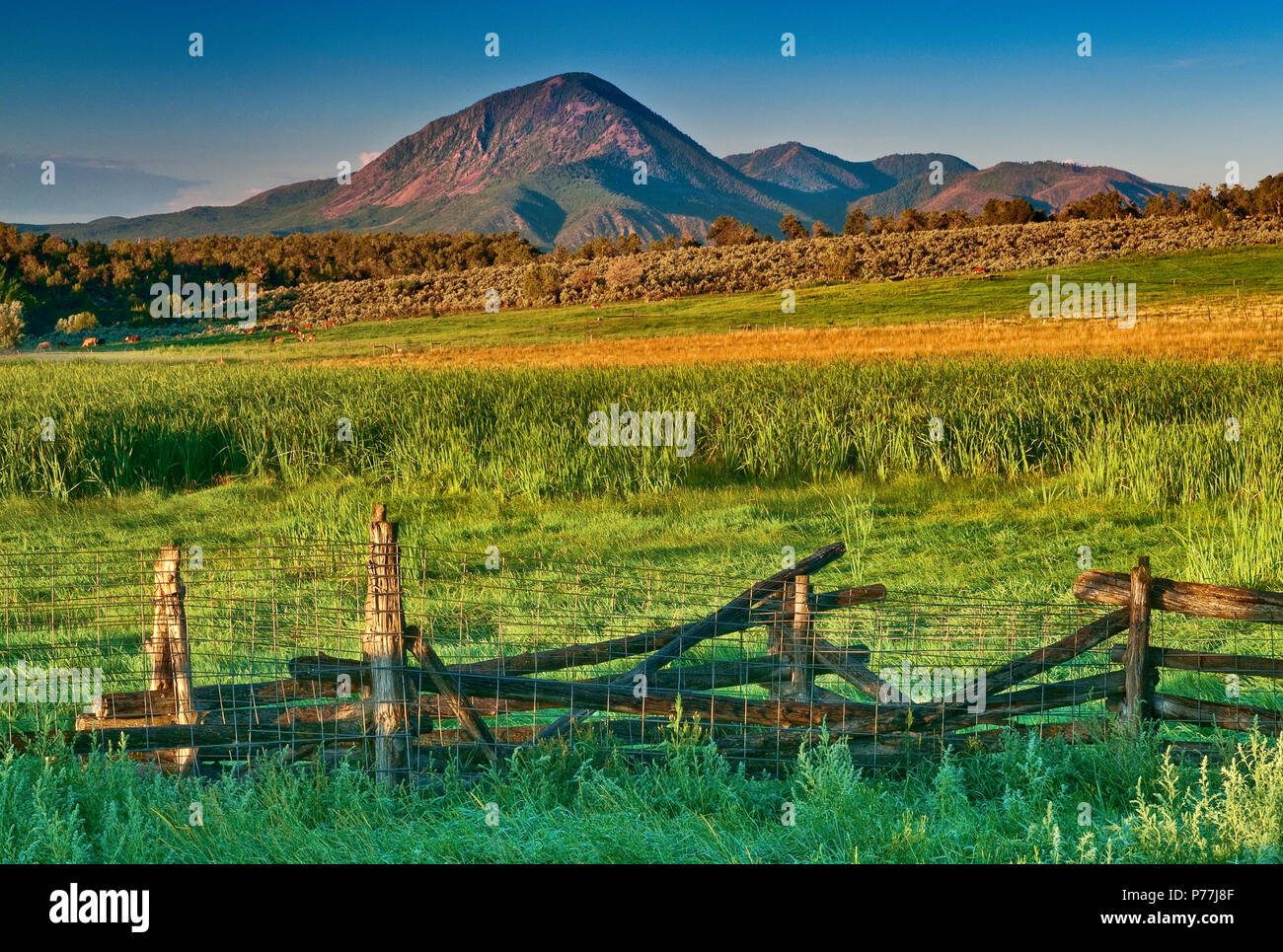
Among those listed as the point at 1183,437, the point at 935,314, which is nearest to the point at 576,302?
the point at 935,314

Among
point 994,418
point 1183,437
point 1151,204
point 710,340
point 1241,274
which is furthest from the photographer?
point 1151,204

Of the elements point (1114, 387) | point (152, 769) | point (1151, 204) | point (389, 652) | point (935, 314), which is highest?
point (1151, 204)

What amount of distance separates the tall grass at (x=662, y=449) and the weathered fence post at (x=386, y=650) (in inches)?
401

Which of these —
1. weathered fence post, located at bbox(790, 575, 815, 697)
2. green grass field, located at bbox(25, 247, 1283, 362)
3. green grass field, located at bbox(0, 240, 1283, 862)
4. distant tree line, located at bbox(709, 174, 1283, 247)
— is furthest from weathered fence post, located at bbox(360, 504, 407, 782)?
distant tree line, located at bbox(709, 174, 1283, 247)

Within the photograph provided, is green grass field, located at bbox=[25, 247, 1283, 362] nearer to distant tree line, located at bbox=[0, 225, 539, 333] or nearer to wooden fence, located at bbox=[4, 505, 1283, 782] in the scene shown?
distant tree line, located at bbox=[0, 225, 539, 333]

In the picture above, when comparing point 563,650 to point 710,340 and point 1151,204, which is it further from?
point 1151,204

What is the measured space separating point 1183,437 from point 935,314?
41582 millimetres

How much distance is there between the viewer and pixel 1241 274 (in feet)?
208

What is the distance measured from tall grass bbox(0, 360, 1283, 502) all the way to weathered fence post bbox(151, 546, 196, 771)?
32.0ft

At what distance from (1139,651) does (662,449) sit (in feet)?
39.4

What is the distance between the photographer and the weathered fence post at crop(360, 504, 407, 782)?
19.7 ft

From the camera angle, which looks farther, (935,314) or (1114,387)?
(935,314)

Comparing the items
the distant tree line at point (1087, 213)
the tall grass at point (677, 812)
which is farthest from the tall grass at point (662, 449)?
the distant tree line at point (1087, 213)

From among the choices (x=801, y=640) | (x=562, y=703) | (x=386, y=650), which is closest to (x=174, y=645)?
(x=386, y=650)
